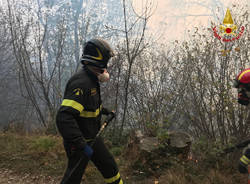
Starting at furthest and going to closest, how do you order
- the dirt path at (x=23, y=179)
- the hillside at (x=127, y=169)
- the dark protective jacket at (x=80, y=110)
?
the dirt path at (x=23, y=179) < the hillside at (x=127, y=169) < the dark protective jacket at (x=80, y=110)

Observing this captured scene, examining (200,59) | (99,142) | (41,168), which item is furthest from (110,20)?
(99,142)

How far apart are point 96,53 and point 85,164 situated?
1.40m

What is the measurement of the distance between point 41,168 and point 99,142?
2.99m

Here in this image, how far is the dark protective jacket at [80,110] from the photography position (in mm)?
1996

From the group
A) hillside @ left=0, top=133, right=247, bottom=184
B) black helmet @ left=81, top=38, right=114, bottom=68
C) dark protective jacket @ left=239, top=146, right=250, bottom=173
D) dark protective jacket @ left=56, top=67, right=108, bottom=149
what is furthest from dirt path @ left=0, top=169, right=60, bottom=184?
dark protective jacket @ left=239, top=146, right=250, bottom=173

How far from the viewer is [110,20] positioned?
44.2 feet

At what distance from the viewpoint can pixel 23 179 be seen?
434 centimetres

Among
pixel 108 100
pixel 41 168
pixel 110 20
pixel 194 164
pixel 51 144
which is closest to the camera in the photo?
pixel 194 164

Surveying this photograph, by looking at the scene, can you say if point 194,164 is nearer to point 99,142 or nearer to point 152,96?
point 99,142

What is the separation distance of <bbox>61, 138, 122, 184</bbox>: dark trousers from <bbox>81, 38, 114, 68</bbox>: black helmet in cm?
101

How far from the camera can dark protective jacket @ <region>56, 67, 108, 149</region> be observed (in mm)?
1996

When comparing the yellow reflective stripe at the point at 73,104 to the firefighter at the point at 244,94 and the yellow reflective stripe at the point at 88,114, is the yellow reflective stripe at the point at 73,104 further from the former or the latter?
the firefighter at the point at 244,94

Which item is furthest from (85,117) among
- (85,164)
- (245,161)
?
(245,161)

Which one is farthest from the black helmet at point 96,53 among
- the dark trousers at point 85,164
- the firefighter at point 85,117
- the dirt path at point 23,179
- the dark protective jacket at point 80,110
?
the dirt path at point 23,179
